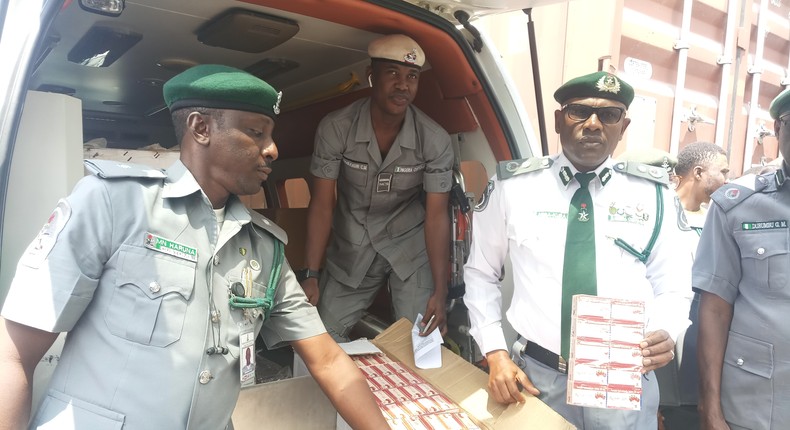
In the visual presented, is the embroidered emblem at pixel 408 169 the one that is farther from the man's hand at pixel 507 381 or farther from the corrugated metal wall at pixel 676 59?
the corrugated metal wall at pixel 676 59

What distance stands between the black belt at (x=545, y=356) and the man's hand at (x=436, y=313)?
49 cm

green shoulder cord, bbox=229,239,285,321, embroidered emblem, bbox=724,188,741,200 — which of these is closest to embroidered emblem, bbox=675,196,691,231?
embroidered emblem, bbox=724,188,741,200

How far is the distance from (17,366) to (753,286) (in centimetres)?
199

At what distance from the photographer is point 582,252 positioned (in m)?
1.71

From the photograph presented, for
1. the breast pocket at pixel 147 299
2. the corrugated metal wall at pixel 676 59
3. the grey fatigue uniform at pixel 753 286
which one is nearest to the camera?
the breast pocket at pixel 147 299

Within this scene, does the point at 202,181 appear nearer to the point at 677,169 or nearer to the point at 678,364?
the point at 678,364

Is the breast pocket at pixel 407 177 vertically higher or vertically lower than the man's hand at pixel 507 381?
higher

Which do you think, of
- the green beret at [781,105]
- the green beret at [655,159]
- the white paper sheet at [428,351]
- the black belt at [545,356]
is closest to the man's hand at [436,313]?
the white paper sheet at [428,351]

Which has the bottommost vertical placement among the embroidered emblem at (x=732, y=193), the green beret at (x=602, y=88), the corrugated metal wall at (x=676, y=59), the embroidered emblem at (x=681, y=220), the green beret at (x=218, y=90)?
the embroidered emblem at (x=681, y=220)

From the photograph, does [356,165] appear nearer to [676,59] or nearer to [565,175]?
[565,175]

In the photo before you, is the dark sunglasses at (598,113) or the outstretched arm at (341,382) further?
the dark sunglasses at (598,113)

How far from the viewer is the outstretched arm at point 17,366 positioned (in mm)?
1040

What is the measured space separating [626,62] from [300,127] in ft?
9.37

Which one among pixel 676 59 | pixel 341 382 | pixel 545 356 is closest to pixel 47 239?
pixel 341 382
